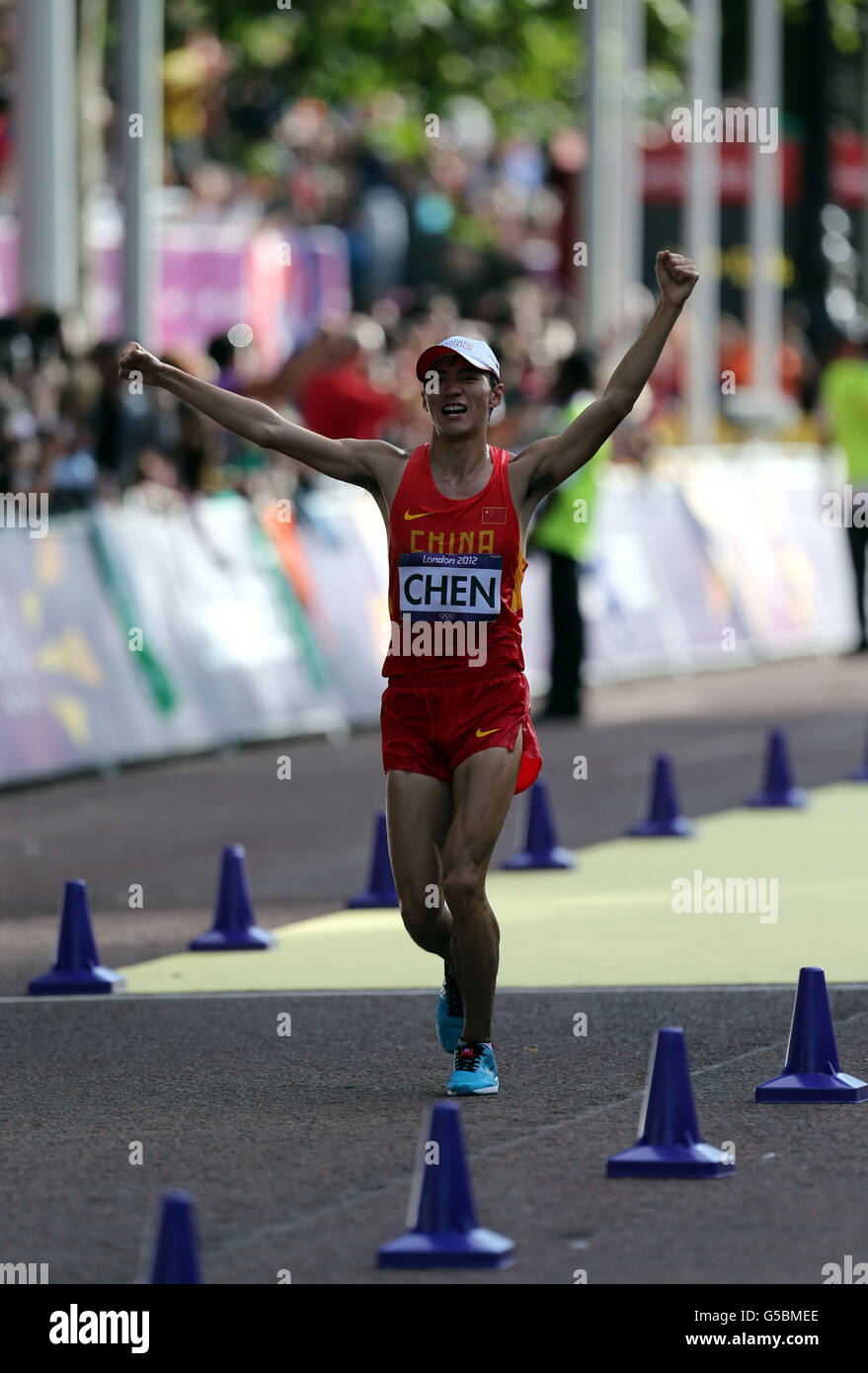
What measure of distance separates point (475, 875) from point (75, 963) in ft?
8.00

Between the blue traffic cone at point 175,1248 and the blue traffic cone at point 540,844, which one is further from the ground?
the blue traffic cone at point 540,844

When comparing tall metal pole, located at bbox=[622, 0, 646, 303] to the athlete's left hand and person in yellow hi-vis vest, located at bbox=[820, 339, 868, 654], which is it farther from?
the athlete's left hand

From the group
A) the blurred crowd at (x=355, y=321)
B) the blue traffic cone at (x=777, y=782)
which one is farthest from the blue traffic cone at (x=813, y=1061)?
the blurred crowd at (x=355, y=321)

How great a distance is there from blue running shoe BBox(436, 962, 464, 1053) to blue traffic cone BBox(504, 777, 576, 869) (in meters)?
4.18

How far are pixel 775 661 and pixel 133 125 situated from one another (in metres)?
6.57

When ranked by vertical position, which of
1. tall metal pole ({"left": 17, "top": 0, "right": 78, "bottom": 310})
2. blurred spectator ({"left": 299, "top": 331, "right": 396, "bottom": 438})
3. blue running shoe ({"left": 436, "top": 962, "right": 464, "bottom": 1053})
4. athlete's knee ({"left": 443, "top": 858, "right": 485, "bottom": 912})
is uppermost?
tall metal pole ({"left": 17, "top": 0, "right": 78, "bottom": 310})

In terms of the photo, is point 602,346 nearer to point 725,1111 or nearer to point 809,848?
point 809,848

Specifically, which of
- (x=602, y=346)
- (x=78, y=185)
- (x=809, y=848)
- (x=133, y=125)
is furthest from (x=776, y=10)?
(x=809, y=848)

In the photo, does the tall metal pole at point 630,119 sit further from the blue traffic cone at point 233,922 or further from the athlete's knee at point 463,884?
the athlete's knee at point 463,884

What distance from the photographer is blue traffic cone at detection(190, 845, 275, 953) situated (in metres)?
11.1

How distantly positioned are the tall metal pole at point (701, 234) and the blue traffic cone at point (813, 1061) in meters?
22.2

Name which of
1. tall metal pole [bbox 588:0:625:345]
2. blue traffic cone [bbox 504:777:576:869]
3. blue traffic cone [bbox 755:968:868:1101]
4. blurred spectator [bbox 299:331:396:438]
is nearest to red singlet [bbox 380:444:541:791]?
blue traffic cone [bbox 755:968:868:1101]

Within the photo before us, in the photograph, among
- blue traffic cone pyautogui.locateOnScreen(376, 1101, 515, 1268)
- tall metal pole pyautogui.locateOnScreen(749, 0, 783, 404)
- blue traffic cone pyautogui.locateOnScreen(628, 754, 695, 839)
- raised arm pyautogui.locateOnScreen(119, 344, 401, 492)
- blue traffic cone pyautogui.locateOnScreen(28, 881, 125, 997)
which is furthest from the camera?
tall metal pole pyautogui.locateOnScreen(749, 0, 783, 404)

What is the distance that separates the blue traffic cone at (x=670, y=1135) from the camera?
7.27m
